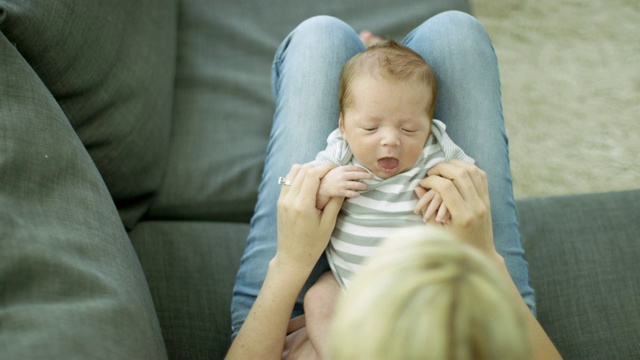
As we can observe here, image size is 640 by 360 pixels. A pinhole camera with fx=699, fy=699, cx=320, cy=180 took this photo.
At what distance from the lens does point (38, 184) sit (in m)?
1.20

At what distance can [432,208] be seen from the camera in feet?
4.41

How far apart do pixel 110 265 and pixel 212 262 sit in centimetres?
45

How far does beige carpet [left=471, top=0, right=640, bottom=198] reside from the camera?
96.3 inches

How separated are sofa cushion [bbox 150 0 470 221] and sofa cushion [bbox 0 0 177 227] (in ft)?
0.25

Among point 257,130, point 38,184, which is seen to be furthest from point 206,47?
point 38,184

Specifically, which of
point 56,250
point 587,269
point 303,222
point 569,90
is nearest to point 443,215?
point 303,222

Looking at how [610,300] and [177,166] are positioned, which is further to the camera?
[177,166]

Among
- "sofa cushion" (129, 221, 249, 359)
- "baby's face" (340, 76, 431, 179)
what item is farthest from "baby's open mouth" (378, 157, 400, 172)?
"sofa cushion" (129, 221, 249, 359)

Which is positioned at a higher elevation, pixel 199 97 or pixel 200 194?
pixel 199 97

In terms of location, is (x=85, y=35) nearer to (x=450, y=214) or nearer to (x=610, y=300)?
(x=450, y=214)

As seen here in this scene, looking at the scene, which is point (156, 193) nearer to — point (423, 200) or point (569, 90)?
point (423, 200)

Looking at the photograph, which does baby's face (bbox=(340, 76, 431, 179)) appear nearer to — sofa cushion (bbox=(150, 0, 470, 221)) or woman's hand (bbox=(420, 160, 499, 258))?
woman's hand (bbox=(420, 160, 499, 258))

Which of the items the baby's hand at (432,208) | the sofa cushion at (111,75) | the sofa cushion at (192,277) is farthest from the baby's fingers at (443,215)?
the sofa cushion at (111,75)

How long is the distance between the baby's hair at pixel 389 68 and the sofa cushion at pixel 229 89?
1.40 feet
